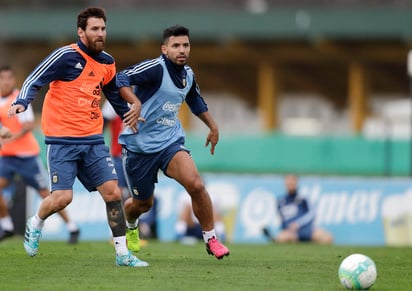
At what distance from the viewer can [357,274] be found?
29.2ft

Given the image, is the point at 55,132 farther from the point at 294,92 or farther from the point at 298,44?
the point at 294,92

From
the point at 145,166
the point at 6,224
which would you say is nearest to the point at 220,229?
the point at 6,224

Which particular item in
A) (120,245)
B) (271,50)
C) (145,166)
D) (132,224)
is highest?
(145,166)

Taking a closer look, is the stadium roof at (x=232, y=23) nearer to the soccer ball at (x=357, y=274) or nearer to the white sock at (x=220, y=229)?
the white sock at (x=220, y=229)

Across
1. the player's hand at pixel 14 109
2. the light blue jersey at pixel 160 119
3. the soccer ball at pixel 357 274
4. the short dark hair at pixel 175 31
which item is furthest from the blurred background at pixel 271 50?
the soccer ball at pixel 357 274

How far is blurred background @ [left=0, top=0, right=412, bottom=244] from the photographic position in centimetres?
3166

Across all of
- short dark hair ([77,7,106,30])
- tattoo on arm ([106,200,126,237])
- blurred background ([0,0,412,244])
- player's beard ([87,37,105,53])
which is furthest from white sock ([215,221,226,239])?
short dark hair ([77,7,106,30])

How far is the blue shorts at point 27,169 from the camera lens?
606 inches

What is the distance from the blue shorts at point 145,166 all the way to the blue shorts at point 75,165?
0.79 m

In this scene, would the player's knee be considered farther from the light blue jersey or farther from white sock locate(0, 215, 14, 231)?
white sock locate(0, 215, 14, 231)

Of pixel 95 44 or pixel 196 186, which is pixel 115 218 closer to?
pixel 196 186

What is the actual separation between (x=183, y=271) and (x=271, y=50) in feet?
80.3

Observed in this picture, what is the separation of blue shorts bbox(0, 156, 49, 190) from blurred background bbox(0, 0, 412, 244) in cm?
1197

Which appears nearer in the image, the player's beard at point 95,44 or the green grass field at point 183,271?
the green grass field at point 183,271
